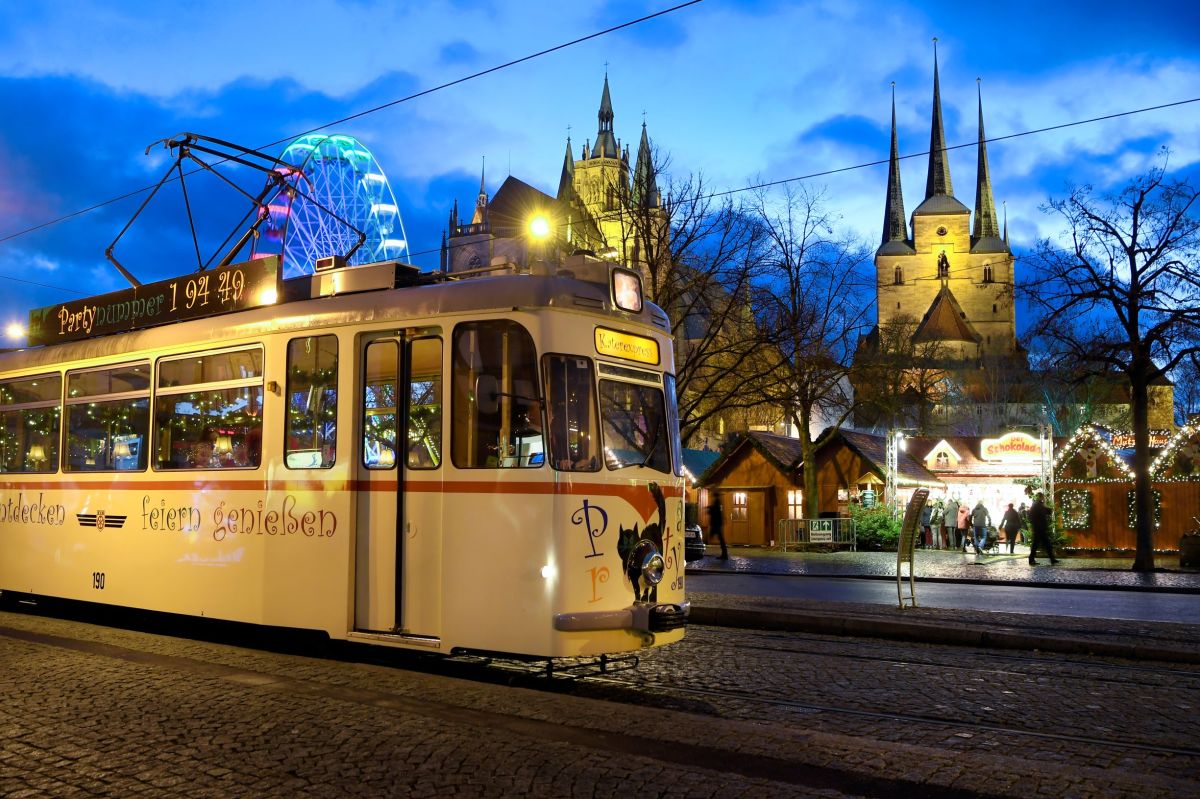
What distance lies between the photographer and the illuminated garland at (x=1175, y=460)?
33.4m

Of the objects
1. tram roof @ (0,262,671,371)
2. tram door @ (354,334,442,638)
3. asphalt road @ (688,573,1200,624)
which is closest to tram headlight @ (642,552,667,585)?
tram door @ (354,334,442,638)

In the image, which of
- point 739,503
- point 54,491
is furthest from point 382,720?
point 739,503

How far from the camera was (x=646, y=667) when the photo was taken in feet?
32.7

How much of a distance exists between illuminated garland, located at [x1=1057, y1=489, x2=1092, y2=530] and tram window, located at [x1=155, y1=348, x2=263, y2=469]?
3149cm

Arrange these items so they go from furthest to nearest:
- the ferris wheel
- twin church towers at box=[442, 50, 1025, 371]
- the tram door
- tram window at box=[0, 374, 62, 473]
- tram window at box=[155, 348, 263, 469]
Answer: twin church towers at box=[442, 50, 1025, 371]
the ferris wheel
tram window at box=[0, 374, 62, 473]
tram window at box=[155, 348, 263, 469]
the tram door

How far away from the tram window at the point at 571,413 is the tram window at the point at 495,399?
0.34ft

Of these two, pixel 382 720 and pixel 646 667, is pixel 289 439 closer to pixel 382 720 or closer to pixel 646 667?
pixel 382 720

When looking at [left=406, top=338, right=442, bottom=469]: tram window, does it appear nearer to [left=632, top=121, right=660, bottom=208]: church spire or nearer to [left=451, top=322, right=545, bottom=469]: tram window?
[left=451, top=322, right=545, bottom=469]: tram window

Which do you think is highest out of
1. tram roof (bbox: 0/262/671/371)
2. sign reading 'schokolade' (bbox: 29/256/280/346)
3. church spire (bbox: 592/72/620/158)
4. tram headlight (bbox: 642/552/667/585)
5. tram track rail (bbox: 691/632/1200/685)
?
church spire (bbox: 592/72/620/158)

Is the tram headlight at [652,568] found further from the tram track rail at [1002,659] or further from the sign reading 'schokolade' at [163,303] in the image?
the sign reading 'schokolade' at [163,303]

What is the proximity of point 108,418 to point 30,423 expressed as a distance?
1.97 metres

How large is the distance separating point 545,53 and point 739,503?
29172 mm

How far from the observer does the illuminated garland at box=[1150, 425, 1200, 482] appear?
33.4m

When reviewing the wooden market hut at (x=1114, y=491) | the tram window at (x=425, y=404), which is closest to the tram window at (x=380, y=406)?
the tram window at (x=425, y=404)
